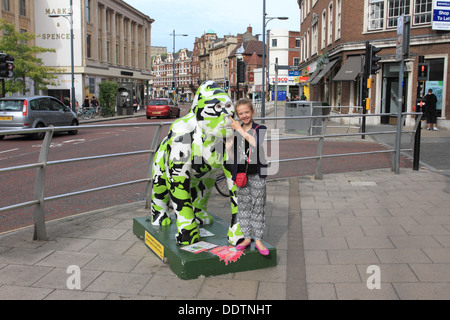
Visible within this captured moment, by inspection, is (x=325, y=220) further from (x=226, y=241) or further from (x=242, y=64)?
(x=242, y=64)

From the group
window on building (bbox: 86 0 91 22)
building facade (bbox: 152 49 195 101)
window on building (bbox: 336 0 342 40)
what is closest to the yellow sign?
window on building (bbox: 336 0 342 40)

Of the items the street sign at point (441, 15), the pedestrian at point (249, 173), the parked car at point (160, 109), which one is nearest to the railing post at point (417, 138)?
the pedestrian at point (249, 173)

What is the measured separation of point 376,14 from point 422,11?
8.29 feet

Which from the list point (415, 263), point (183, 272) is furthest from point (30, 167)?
point (415, 263)

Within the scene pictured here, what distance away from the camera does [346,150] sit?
9633 millimetres

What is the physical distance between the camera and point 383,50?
23.7 m

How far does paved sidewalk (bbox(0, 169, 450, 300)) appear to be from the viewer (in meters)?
3.51

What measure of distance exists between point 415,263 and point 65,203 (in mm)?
4909

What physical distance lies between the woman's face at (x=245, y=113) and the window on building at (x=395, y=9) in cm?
2210

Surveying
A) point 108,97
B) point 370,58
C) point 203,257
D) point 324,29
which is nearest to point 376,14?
point 324,29

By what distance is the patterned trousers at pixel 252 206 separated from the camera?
3.93m

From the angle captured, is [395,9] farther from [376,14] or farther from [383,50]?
[383,50]

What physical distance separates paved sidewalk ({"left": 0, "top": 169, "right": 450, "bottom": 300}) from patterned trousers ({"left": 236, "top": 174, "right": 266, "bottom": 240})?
377mm
